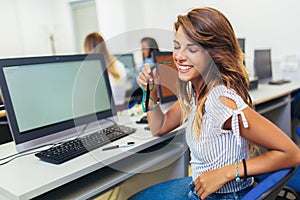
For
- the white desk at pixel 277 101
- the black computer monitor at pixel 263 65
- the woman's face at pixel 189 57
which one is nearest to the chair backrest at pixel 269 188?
the woman's face at pixel 189 57

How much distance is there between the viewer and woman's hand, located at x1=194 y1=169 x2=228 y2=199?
88cm

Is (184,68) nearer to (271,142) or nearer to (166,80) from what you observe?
(271,142)

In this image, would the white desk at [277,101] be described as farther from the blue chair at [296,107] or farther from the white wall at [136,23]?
the white wall at [136,23]

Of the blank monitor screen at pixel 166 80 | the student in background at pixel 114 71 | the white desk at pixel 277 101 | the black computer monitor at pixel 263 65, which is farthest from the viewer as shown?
the black computer monitor at pixel 263 65

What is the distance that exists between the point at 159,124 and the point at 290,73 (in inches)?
91.6

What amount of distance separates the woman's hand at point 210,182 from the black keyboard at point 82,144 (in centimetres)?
44

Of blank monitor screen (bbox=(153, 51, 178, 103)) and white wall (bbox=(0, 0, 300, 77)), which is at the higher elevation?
white wall (bbox=(0, 0, 300, 77))

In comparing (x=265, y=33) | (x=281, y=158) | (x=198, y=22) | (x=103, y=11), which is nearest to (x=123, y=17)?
(x=103, y=11)

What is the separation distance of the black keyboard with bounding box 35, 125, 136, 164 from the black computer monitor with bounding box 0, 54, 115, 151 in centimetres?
10

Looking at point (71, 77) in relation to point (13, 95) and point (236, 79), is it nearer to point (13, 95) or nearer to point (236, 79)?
point (13, 95)

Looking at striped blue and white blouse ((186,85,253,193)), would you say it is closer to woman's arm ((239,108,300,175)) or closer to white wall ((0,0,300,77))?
woman's arm ((239,108,300,175))

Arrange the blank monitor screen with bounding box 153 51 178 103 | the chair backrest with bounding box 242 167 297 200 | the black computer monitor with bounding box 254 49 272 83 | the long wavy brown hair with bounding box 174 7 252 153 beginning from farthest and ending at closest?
the black computer monitor with bounding box 254 49 272 83, the blank monitor screen with bounding box 153 51 178 103, the long wavy brown hair with bounding box 174 7 252 153, the chair backrest with bounding box 242 167 297 200

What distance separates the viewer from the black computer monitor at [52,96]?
1.10 metres

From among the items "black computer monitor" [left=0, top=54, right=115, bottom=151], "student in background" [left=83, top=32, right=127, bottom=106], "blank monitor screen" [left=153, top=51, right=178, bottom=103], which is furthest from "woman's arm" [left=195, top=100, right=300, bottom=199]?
"student in background" [left=83, top=32, right=127, bottom=106]
